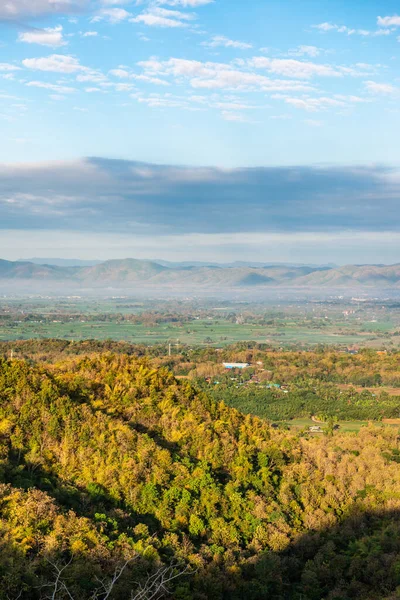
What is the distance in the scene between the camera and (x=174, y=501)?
74.8ft

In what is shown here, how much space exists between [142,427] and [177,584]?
1174 cm

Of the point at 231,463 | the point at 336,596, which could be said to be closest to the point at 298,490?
the point at 231,463

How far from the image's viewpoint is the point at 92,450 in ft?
81.0

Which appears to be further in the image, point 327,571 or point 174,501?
point 174,501

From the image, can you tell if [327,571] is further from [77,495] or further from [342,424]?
[342,424]

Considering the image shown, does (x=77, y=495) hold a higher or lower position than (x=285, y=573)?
higher

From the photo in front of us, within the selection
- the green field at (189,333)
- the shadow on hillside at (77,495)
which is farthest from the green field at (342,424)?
the green field at (189,333)

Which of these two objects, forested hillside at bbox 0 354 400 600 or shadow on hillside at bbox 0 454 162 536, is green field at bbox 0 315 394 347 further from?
shadow on hillside at bbox 0 454 162 536

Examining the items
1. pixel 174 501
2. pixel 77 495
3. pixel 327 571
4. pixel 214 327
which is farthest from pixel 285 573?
pixel 214 327

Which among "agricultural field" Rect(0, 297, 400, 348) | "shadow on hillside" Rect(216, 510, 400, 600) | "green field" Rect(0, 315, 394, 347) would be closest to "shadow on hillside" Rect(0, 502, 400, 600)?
"shadow on hillside" Rect(216, 510, 400, 600)

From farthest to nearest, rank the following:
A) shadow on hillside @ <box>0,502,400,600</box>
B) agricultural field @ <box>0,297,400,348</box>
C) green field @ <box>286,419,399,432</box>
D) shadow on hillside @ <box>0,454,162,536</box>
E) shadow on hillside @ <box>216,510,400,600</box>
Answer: agricultural field @ <box>0,297,400,348</box> < green field @ <box>286,419,399,432</box> < shadow on hillside @ <box>0,454,162,536</box> < shadow on hillside @ <box>216,510,400,600</box> < shadow on hillside @ <box>0,502,400,600</box>

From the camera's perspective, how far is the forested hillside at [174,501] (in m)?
17.8

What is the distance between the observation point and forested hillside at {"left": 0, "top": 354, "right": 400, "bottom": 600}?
17.8m

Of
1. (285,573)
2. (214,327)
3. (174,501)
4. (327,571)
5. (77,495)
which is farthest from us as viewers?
(214,327)
